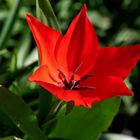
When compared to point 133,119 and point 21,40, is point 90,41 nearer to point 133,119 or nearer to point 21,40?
point 21,40

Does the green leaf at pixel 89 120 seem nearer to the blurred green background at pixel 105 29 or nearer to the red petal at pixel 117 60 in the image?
the red petal at pixel 117 60

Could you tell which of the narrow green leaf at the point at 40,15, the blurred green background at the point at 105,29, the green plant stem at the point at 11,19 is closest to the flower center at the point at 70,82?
the narrow green leaf at the point at 40,15

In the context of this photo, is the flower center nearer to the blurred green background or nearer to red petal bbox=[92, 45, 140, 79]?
red petal bbox=[92, 45, 140, 79]

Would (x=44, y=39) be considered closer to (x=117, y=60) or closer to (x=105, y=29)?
(x=117, y=60)

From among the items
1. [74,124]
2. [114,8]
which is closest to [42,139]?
[74,124]

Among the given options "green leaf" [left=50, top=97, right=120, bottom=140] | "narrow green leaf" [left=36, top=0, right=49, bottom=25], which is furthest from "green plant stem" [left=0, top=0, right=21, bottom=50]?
"green leaf" [left=50, top=97, right=120, bottom=140]
